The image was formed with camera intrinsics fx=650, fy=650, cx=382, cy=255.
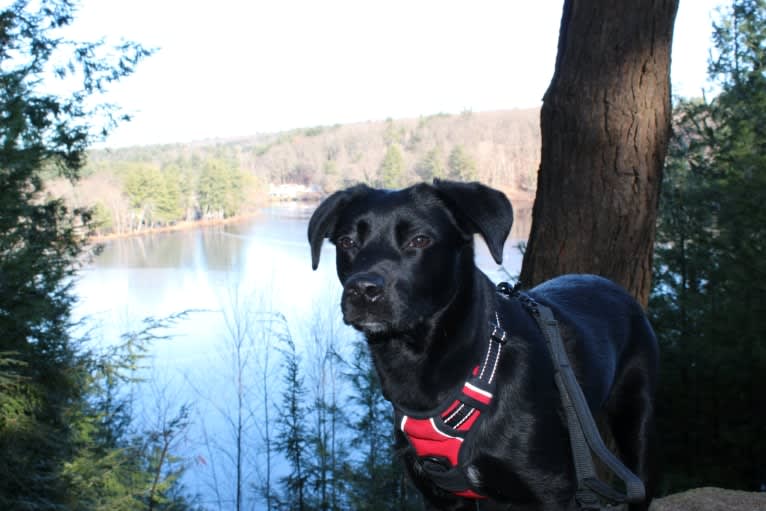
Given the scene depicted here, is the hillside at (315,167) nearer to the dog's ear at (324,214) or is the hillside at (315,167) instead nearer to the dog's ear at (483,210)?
the dog's ear at (324,214)

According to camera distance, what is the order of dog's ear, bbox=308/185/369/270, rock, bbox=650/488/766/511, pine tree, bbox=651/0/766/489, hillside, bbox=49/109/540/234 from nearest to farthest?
dog's ear, bbox=308/185/369/270, rock, bbox=650/488/766/511, pine tree, bbox=651/0/766/489, hillside, bbox=49/109/540/234

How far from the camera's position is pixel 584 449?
2584 millimetres

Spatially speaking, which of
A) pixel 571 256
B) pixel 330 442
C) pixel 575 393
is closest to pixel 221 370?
pixel 330 442

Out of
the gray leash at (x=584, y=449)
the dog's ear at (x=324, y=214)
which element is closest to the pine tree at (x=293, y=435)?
the dog's ear at (x=324, y=214)

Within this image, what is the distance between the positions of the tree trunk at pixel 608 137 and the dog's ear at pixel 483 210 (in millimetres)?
2220

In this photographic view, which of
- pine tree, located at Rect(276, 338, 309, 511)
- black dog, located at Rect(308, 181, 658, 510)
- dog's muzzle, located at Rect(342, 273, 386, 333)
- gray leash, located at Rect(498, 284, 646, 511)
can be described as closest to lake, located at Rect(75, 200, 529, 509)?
pine tree, located at Rect(276, 338, 309, 511)

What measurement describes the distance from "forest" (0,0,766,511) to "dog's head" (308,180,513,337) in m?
4.51

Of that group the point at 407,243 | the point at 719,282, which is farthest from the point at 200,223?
the point at 407,243

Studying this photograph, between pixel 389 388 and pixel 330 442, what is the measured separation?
1939cm

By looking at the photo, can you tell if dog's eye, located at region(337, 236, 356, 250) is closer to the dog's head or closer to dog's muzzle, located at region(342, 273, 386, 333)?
the dog's head

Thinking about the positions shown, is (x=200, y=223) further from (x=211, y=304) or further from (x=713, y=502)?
(x=713, y=502)

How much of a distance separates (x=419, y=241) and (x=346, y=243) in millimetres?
344

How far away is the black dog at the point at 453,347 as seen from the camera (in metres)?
2.51

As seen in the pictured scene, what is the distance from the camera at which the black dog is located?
251 cm
